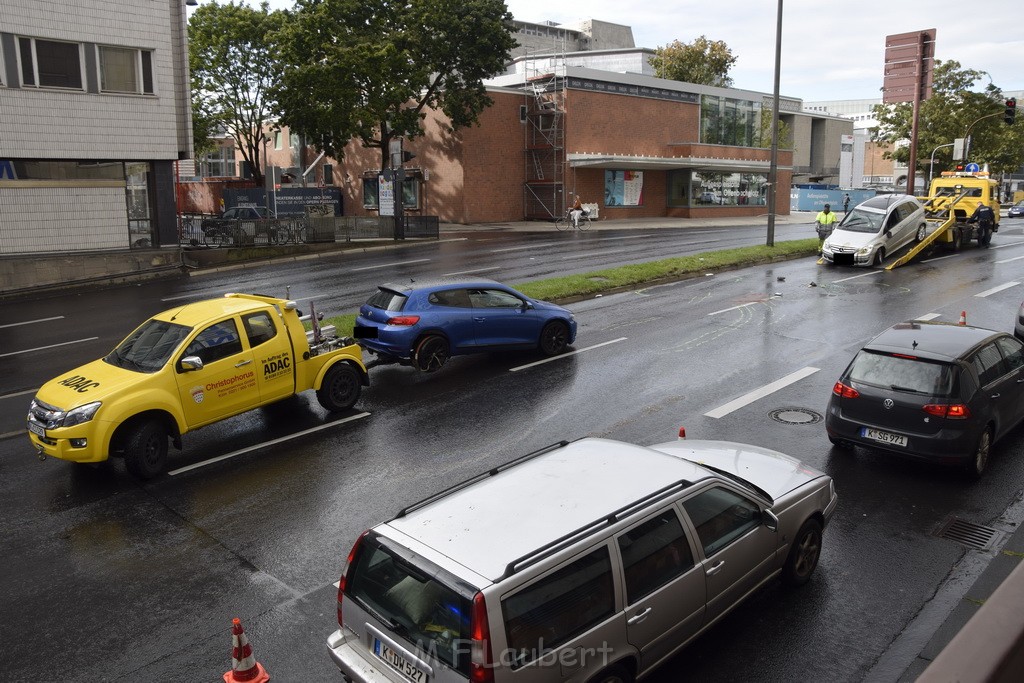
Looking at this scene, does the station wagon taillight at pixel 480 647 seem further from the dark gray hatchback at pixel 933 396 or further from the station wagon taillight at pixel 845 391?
the station wagon taillight at pixel 845 391

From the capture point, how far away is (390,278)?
24.9 m

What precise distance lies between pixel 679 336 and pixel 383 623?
1236 cm

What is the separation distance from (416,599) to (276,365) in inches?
270

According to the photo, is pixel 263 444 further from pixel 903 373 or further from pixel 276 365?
pixel 903 373

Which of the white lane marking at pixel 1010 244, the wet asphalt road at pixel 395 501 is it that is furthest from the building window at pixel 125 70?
the white lane marking at pixel 1010 244

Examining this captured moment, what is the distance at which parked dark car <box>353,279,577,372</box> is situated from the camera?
13.5m

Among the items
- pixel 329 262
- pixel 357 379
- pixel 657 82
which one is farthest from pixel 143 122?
pixel 657 82

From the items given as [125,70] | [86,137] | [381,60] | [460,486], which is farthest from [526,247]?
[460,486]

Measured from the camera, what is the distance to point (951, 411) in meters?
8.91

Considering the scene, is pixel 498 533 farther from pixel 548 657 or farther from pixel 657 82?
pixel 657 82

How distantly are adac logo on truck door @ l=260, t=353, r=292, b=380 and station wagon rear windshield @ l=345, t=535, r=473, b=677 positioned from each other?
6.14 meters

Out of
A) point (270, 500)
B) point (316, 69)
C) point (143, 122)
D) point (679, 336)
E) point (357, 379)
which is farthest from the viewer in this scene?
point (316, 69)

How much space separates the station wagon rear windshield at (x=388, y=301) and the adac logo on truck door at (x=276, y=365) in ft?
9.22

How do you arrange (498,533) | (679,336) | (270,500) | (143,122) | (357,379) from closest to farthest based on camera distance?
1. (498,533)
2. (270,500)
3. (357,379)
4. (679,336)
5. (143,122)
